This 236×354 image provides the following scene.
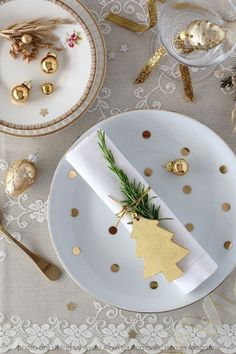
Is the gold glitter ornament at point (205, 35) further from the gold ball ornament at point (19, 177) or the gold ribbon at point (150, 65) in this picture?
the gold ball ornament at point (19, 177)

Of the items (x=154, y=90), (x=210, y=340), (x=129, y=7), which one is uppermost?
(x=129, y=7)

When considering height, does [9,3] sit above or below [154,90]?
above

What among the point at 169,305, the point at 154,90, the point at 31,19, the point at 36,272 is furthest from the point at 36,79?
the point at 169,305

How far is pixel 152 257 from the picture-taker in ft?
2.87

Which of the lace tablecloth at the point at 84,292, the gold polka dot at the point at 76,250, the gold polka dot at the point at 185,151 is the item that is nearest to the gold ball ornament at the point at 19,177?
the lace tablecloth at the point at 84,292

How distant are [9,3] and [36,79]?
4.9 inches

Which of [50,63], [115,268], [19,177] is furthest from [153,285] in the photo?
[50,63]

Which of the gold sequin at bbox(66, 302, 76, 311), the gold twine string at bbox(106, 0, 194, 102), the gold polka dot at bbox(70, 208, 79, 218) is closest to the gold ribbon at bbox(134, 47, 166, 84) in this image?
the gold twine string at bbox(106, 0, 194, 102)

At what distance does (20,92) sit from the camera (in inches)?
36.1

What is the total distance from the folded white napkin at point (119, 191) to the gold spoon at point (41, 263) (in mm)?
160

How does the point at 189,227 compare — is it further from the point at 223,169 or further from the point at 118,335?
the point at 118,335

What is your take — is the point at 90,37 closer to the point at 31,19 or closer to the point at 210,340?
the point at 31,19

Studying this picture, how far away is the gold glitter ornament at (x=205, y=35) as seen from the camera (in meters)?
0.86

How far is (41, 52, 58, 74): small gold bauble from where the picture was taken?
92 cm
